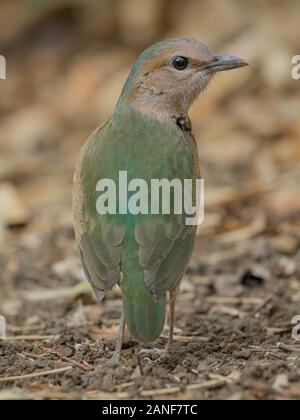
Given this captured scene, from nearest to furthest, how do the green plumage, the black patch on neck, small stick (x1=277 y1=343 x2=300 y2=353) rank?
the green plumage
small stick (x1=277 y1=343 x2=300 y2=353)
the black patch on neck

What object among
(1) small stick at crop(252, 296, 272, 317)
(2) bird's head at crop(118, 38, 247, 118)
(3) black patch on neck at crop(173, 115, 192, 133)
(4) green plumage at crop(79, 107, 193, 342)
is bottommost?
(1) small stick at crop(252, 296, 272, 317)

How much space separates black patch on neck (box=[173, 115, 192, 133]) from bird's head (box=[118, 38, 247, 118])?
45 mm

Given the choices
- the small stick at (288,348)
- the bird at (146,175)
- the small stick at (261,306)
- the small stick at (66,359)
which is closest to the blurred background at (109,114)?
the small stick at (261,306)

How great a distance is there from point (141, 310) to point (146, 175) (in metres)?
0.75

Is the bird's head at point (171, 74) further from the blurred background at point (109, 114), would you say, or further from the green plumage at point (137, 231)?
the blurred background at point (109, 114)

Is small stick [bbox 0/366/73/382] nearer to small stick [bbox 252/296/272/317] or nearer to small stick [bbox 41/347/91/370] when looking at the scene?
small stick [bbox 41/347/91/370]

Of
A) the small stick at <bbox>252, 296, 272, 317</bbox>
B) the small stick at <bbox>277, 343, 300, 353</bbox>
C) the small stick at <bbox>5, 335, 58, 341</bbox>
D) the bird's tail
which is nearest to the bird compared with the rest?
the bird's tail

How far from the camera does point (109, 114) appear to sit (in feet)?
35.9

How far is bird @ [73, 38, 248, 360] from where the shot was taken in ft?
16.3

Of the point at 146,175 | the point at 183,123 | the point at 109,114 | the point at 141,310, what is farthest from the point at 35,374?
the point at 109,114

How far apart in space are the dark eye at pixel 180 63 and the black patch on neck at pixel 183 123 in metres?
→ 0.30

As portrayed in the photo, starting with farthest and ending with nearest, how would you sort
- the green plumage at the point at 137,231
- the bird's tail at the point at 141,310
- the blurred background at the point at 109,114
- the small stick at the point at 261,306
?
the blurred background at the point at 109,114 → the small stick at the point at 261,306 → the green plumage at the point at 137,231 → the bird's tail at the point at 141,310

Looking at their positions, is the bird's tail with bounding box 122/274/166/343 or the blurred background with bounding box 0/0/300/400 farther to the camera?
the blurred background with bounding box 0/0/300/400

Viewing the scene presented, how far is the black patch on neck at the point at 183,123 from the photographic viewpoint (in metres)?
5.79
